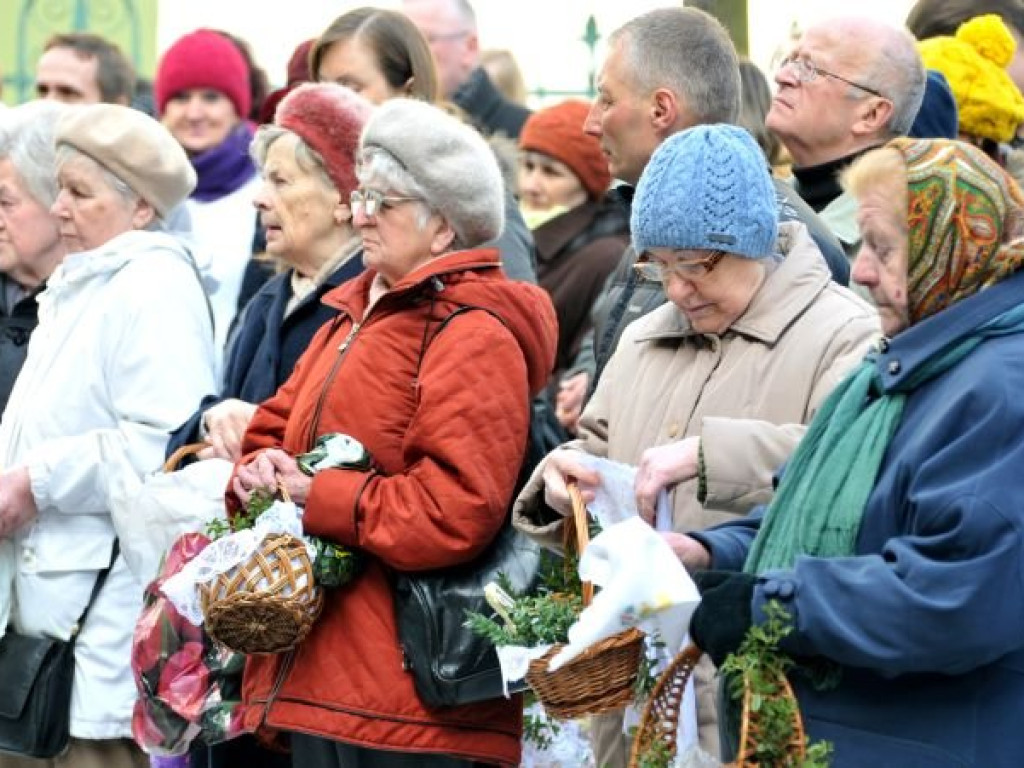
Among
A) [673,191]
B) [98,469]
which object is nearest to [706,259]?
[673,191]

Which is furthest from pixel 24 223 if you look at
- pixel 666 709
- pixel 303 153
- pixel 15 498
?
pixel 666 709

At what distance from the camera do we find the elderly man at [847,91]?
5469 mm

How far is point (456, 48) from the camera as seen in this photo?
331 inches

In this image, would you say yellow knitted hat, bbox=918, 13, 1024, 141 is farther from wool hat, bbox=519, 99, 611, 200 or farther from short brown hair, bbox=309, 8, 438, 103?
wool hat, bbox=519, 99, 611, 200

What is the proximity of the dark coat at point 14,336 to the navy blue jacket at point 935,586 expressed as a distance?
3531mm

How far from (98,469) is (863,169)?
9.03 ft

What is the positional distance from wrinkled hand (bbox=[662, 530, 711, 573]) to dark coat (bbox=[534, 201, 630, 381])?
3627 mm

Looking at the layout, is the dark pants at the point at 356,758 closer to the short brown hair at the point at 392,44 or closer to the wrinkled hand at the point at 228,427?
the wrinkled hand at the point at 228,427

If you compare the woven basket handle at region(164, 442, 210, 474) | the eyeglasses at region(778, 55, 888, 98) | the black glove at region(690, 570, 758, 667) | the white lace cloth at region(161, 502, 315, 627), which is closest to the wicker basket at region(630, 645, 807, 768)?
the black glove at region(690, 570, 758, 667)

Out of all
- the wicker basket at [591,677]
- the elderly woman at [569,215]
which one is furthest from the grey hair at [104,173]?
the wicker basket at [591,677]

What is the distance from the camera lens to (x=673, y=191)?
4.22 metres

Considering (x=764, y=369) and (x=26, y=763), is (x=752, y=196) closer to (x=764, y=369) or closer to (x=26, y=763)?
(x=764, y=369)

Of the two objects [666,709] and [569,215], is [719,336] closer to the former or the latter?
[666,709]

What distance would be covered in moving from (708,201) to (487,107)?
4562 millimetres
